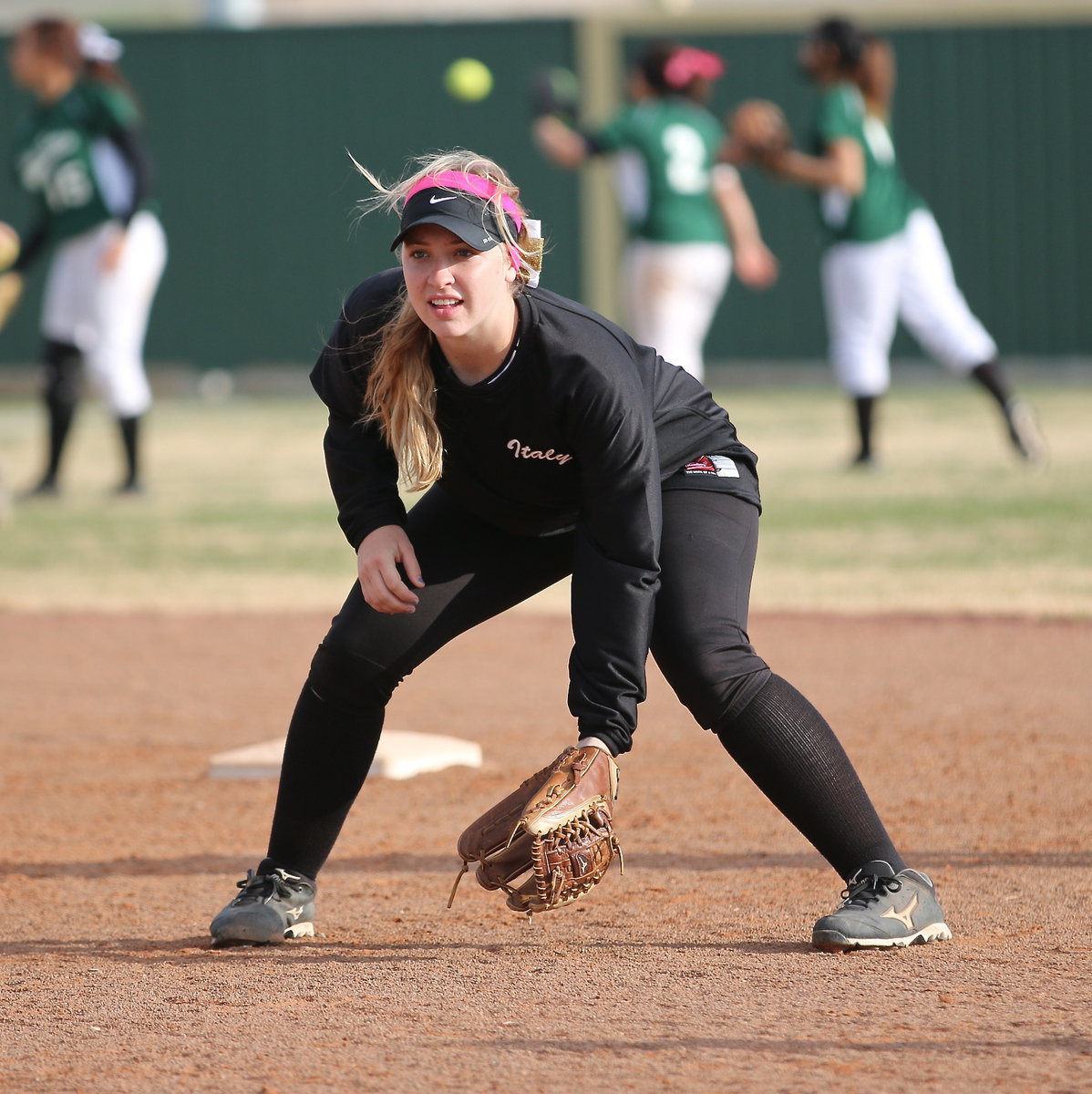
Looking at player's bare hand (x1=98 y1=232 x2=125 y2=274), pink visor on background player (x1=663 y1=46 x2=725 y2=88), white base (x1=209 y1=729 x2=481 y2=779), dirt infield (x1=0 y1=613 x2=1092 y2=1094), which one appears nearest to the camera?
dirt infield (x1=0 y1=613 x2=1092 y2=1094)

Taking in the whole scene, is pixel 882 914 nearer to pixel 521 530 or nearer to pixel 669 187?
pixel 521 530

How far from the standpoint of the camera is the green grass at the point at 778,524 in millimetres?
7457

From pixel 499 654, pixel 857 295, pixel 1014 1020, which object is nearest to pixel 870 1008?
pixel 1014 1020

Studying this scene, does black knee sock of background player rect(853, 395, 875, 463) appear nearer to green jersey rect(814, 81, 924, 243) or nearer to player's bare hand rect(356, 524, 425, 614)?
green jersey rect(814, 81, 924, 243)

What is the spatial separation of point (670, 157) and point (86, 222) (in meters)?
3.29

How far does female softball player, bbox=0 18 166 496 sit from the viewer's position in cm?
970

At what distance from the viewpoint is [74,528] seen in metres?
9.28

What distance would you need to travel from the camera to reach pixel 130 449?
1020 centimetres

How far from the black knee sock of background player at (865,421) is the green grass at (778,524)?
0.44 feet

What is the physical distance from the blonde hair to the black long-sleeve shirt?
0.06 metres

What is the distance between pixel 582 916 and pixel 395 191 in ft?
4.59

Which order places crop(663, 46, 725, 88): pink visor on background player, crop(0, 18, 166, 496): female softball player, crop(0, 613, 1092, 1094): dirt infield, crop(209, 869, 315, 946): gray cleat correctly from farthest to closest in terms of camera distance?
crop(663, 46, 725, 88): pink visor on background player
crop(0, 18, 166, 496): female softball player
crop(209, 869, 315, 946): gray cleat
crop(0, 613, 1092, 1094): dirt infield

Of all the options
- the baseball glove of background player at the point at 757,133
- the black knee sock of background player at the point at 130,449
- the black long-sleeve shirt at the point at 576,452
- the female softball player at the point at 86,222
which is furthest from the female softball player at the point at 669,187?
the black long-sleeve shirt at the point at 576,452

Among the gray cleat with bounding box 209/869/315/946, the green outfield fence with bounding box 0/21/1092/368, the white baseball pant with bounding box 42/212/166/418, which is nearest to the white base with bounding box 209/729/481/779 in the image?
the gray cleat with bounding box 209/869/315/946
